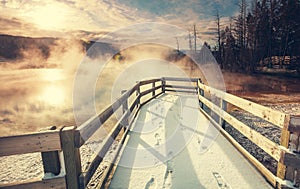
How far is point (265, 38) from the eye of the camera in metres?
34.2

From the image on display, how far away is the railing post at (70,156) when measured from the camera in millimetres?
2064

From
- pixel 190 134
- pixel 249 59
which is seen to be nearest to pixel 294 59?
pixel 249 59

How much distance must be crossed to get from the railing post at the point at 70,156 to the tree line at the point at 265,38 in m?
31.0

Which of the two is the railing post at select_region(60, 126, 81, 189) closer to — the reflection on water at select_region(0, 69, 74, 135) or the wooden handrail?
the wooden handrail

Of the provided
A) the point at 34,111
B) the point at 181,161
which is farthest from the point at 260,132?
the point at 34,111

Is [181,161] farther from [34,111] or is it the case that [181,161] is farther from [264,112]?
[34,111]

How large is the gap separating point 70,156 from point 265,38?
40.2 m

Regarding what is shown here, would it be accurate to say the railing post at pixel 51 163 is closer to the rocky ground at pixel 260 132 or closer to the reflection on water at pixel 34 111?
the rocky ground at pixel 260 132

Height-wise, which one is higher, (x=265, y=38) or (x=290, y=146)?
(x=265, y=38)

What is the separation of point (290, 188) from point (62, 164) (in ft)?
9.87

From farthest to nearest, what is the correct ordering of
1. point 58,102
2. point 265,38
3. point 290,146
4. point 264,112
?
point 265,38
point 58,102
point 264,112
point 290,146

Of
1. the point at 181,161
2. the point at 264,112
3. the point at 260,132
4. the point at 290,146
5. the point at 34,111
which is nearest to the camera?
the point at 290,146

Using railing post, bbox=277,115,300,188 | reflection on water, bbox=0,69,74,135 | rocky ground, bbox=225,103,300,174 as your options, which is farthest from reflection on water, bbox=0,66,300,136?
railing post, bbox=277,115,300,188

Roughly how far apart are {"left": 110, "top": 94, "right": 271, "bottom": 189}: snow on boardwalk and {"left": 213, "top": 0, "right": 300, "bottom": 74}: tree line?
27592mm
